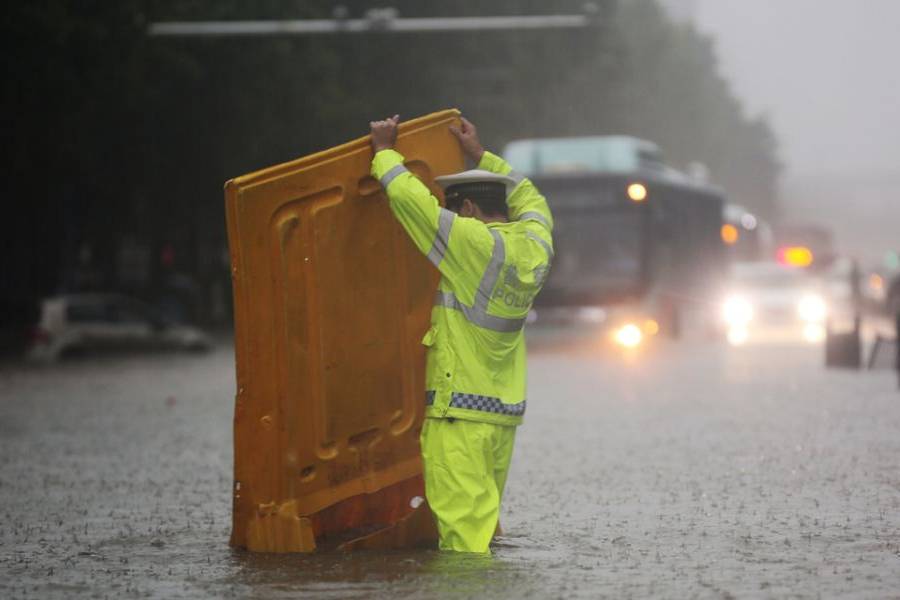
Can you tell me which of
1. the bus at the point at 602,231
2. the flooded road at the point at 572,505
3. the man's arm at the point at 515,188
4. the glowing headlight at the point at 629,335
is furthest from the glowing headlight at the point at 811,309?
the man's arm at the point at 515,188

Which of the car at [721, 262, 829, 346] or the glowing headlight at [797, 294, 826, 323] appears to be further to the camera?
the glowing headlight at [797, 294, 826, 323]

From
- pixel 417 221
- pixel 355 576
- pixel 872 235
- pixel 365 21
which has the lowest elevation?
pixel 355 576

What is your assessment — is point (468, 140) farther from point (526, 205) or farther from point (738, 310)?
point (738, 310)

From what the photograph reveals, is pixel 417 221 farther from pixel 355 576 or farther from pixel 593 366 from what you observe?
pixel 593 366

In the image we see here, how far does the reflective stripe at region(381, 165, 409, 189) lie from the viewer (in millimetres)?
8172

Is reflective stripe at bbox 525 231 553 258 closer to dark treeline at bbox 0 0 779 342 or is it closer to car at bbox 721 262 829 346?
dark treeline at bbox 0 0 779 342

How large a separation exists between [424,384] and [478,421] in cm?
74

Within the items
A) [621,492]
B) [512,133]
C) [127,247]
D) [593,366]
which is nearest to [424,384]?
[621,492]

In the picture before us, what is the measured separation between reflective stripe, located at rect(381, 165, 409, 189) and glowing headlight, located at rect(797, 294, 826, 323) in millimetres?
34199

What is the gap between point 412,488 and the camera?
8.93 m

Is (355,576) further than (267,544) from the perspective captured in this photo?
No

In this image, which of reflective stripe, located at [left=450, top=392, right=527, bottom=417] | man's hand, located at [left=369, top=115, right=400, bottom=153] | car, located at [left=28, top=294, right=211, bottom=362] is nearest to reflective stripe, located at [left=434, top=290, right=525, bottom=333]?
reflective stripe, located at [left=450, top=392, right=527, bottom=417]

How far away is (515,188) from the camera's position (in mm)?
8531

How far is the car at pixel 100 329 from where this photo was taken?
34281mm
